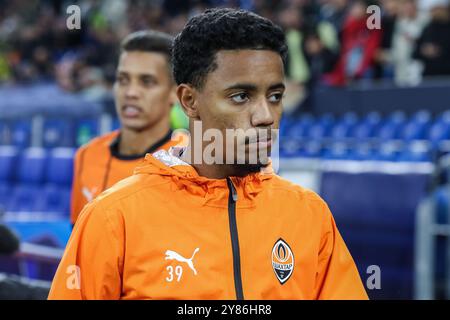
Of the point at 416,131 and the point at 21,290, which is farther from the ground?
the point at 416,131

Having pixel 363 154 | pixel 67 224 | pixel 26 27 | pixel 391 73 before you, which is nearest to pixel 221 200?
pixel 67 224

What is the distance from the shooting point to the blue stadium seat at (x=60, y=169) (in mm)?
8781

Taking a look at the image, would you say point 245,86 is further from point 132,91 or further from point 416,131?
point 416,131

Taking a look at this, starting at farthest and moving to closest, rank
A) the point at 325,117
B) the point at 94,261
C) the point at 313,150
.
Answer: the point at 325,117
the point at 313,150
the point at 94,261

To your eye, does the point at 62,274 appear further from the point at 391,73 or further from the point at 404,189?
the point at 391,73

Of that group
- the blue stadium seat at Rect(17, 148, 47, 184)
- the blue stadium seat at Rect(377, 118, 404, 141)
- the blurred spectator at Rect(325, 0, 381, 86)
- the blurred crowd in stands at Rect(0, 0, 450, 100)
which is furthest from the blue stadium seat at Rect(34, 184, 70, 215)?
the blurred spectator at Rect(325, 0, 381, 86)

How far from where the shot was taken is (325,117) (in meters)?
11.9

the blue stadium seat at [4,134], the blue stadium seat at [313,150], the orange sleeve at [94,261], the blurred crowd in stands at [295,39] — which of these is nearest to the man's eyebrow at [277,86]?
the orange sleeve at [94,261]

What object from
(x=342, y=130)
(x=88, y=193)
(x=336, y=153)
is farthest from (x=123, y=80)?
(x=342, y=130)

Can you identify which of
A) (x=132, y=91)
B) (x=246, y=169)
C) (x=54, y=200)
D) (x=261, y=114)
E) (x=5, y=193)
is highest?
(x=132, y=91)

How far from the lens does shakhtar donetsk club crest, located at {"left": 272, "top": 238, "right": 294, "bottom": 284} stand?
203 cm

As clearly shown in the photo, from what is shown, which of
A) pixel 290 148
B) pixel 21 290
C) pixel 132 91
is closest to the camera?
pixel 21 290

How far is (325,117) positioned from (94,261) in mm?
10107

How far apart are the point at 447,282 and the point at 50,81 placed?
459 inches
